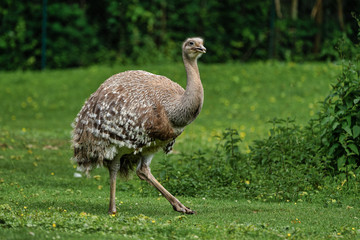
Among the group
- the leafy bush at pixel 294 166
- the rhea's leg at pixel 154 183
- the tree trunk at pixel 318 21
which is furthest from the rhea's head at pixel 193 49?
the tree trunk at pixel 318 21

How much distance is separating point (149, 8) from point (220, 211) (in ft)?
66.0

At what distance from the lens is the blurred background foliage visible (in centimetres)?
2697

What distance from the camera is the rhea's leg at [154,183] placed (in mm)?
8329

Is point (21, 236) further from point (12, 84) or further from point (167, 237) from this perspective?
point (12, 84)

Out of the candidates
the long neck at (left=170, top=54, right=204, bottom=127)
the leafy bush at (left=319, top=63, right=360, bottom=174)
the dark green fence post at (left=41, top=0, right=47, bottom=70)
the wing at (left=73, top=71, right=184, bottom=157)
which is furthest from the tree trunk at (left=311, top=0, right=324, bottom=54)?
the long neck at (left=170, top=54, right=204, bottom=127)

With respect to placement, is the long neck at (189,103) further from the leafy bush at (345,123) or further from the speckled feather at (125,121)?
the leafy bush at (345,123)

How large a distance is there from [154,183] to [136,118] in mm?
973

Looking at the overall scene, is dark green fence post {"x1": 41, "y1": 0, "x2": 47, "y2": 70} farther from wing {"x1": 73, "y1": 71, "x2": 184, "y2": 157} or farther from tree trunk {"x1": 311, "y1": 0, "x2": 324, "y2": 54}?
Answer: wing {"x1": 73, "y1": 71, "x2": 184, "y2": 157}

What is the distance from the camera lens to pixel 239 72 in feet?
75.0

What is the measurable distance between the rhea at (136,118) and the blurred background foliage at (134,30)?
18.3 m

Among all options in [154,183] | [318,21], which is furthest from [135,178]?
[318,21]

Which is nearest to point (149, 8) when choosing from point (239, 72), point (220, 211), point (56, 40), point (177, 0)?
point (177, 0)

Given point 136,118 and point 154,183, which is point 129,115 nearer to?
point 136,118

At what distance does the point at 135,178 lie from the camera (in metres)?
11.3
